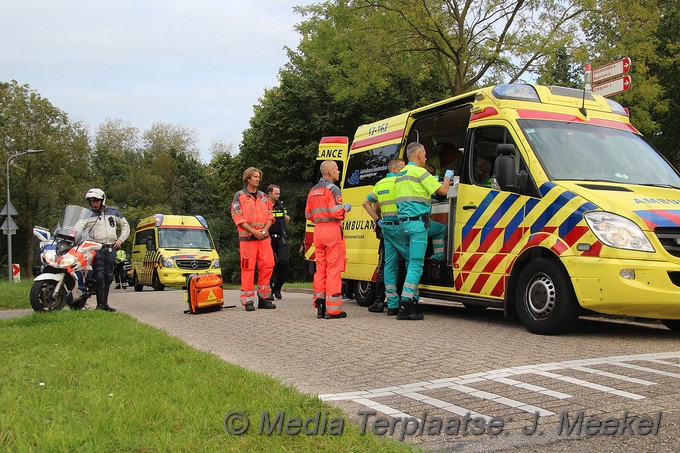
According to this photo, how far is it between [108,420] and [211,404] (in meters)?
0.58

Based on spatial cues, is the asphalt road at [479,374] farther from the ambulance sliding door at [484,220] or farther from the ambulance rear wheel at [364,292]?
the ambulance rear wheel at [364,292]

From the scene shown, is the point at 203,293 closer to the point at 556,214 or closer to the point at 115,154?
the point at 556,214

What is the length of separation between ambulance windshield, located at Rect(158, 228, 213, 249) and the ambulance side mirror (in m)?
16.1

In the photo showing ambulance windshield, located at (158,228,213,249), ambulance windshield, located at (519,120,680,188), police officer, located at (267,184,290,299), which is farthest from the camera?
ambulance windshield, located at (158,228,213,249)

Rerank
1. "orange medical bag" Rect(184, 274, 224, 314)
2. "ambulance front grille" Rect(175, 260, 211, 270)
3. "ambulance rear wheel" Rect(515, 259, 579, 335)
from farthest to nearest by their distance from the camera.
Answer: "ambulance front grille" Rect(175, 260, 211, 270)
"orange medical bag" Rect(184, 274, 224, 314)
"ambulance rear wheel" Rect(515, 259, 579, 335)

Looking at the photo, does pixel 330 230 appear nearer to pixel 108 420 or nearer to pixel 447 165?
pixel 447 165

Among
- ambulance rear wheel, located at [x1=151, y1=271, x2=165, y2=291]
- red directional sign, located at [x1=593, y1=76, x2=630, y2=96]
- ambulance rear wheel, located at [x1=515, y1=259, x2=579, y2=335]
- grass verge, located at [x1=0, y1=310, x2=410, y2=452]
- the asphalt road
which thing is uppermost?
red directional sign, located at [x1=593, y1=76, x2=630, y2=96]

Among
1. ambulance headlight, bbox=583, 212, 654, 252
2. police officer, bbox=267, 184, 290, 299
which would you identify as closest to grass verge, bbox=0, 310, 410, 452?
ambulance headlight, bbox=583, 212, 654, 252

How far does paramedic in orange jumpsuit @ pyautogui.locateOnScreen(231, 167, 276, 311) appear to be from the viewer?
9.95 m

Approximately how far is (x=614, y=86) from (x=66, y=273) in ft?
26.9

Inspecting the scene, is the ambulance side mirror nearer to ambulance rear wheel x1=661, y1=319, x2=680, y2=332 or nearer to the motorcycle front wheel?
ambulance rear wheel x1=661, y1=319, x2=680, y2=332

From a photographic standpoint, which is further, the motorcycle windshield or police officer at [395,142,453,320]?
the motorcycle windshield

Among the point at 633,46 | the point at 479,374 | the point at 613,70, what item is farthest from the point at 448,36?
the point at 479,374

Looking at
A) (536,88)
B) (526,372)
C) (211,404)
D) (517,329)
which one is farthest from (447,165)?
(211,404)
